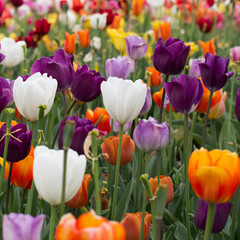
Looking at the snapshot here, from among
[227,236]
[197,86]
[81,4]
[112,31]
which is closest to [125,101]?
[197,86]

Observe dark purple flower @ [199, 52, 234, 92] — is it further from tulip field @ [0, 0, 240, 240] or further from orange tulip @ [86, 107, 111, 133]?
orange tulip @ [86, 107, 111, 133]

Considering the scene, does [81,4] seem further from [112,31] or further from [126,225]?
[126,225]

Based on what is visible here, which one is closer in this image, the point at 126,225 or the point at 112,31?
the point at 126,225

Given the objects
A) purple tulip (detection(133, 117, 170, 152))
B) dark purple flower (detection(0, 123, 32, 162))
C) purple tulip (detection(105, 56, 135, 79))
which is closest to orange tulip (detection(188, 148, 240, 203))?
purple tulip (detection(133, 117, 170, 152))

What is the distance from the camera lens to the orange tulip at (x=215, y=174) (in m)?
0.86

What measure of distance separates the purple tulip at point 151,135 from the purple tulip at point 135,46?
1.02 m

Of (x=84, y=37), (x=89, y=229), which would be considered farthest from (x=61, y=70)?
(x=84, y=37)

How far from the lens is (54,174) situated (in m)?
0.86

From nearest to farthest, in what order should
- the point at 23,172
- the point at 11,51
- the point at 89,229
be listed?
the point at 89,229 < the point at 23,172 < the point at 11,51

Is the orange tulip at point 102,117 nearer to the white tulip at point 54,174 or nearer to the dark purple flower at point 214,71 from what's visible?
the dark purple flower at point 214,71

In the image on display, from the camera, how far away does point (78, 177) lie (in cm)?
89

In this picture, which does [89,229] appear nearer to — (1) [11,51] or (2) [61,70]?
(2) [61,70]

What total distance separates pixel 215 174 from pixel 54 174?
0.94 feet

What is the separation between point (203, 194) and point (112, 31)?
79.3 inches
